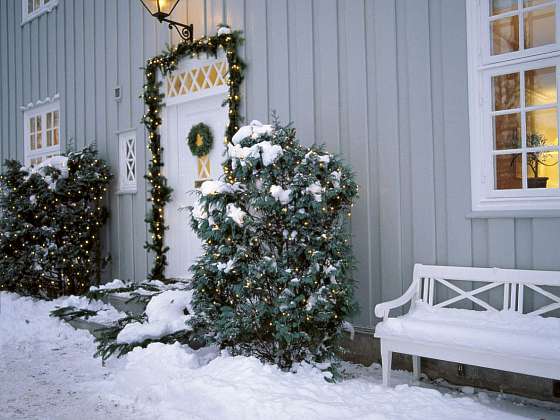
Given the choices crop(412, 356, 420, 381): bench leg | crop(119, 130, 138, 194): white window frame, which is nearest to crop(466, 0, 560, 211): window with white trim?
crop(412, 356, 420, 381): bench leg

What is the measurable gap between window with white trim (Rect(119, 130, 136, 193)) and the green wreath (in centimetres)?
123

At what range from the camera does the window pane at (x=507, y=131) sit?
13.6 feet

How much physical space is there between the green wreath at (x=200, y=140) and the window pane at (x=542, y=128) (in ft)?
11.4

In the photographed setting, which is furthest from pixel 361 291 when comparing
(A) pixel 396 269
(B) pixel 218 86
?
(B) pixel 218 86

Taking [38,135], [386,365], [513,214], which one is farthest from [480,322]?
[38,135]

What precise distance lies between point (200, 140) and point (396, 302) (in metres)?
3.34

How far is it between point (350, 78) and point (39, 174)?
14.5 feet

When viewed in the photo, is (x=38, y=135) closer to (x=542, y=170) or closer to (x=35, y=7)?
(x=35, y=7)

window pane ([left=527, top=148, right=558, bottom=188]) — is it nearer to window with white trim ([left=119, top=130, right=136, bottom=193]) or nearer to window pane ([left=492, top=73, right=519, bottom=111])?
window pane ([left=492, top=73, right=519, bottom=111])

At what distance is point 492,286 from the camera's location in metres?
4.07

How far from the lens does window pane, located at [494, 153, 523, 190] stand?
4.12 meters

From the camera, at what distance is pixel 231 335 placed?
4.12 m

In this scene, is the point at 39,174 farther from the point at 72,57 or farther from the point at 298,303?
the point at 298,303

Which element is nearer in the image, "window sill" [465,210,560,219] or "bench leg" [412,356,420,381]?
"window sill" [465,210,560,219]
